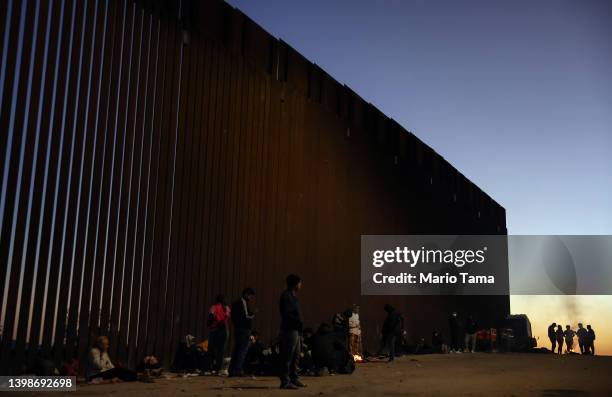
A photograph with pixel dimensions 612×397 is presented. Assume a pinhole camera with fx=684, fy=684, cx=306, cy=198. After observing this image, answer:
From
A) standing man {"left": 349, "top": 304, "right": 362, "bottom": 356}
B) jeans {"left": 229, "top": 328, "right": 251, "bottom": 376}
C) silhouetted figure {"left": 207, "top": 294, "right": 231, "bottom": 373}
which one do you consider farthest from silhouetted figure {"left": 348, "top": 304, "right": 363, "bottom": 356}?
jeans {"left": 229, "top": 328, "right": 251, "bottom": 376}

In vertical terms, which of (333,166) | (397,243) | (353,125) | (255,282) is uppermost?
(353,125)

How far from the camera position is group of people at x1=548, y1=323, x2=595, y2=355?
96.5 feet

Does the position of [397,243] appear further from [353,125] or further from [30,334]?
[30,334]

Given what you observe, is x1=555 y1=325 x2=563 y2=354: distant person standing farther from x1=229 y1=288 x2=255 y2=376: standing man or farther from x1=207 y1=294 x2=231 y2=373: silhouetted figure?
x1=229 y1=288 x2=255 y2=376: standing man

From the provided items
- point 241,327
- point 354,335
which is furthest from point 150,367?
point 354,335

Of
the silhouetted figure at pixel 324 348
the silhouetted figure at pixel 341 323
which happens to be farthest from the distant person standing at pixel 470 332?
the silhouetted figure at pixel 324 348

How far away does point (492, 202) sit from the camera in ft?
131

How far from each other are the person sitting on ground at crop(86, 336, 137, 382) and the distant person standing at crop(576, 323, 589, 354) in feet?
77.6

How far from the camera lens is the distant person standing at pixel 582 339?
29.4 m

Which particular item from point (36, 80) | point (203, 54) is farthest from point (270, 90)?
point (36, 80)

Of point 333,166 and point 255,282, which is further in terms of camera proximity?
point 333,166

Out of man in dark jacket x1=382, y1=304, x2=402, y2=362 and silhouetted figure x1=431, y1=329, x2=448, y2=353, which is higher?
man in dark jacket x1=382, y1=304, x2=402, y2=362

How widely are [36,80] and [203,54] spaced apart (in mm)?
5100

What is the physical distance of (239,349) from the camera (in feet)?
38.2
